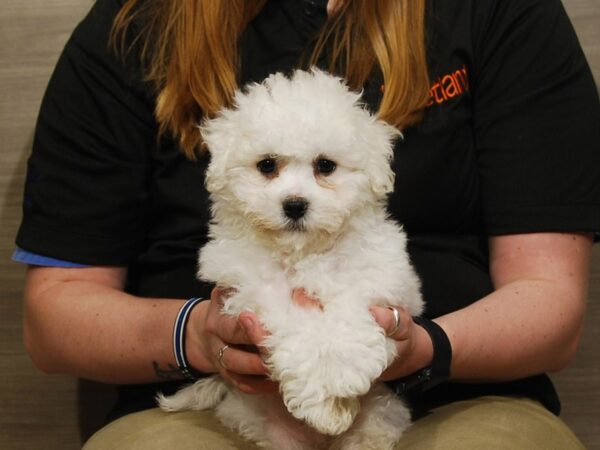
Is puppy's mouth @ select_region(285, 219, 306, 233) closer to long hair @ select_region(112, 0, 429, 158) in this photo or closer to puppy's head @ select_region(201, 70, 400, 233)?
puppy's head @ select_region(201, 70, 400, 233)

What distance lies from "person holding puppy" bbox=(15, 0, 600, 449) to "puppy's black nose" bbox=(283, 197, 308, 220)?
27 centimetres

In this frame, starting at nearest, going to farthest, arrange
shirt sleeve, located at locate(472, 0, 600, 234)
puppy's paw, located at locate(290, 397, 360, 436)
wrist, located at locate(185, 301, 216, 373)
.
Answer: puppy's paw, located at locate(290, 397, 360, 436), wrist, located at locate(185, 301, 216, 373), shirt sleeve, located at locate(472, 0, 600, 234)

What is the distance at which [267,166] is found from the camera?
1077 mm

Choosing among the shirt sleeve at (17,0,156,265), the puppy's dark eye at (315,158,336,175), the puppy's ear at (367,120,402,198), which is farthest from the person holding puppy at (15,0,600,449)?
the puppy's dark eye at (315,158,336,175)

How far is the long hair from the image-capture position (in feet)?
4.13

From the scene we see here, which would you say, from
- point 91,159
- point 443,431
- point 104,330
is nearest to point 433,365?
point 443,431

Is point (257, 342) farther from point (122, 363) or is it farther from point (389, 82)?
Result: point (389, 82)

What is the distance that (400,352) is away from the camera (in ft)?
3.45

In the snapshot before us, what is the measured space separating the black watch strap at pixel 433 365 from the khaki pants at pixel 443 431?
8cm

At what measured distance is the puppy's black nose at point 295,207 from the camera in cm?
103

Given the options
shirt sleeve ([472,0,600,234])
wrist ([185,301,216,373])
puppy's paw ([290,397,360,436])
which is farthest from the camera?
shirt sleeve ([472,0,600,234])

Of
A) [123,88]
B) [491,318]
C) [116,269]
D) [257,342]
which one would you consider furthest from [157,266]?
[491,318]

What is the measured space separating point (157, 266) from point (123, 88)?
302mm

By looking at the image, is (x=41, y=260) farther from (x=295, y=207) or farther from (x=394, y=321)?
(x=394, y=321)
